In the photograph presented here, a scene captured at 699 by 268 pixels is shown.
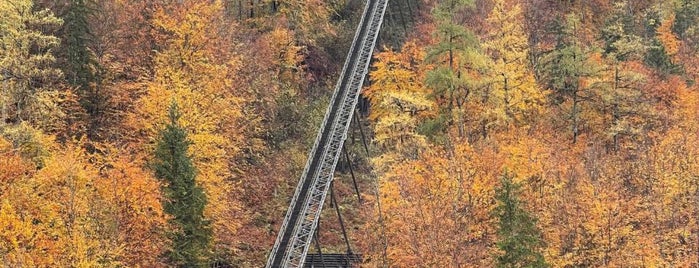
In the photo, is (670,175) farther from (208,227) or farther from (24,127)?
(24,127)

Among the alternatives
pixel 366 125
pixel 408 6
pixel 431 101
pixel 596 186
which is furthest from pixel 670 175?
pixel 408 6

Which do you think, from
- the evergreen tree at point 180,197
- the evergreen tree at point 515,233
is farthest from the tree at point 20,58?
the evergreen tree at point 515,233

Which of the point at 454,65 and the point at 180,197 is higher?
the point at 454,65

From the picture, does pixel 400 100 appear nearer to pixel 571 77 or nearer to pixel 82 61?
pixel 571 77

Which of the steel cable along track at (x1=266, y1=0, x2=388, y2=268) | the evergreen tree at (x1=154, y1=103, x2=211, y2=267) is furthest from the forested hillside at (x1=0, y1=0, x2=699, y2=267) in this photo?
the steel cable along track at (x1=266, y1=0, x2=388, y2=268)

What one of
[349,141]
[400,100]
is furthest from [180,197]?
[349,141]

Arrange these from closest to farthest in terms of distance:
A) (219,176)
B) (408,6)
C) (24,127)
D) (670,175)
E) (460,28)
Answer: (24,127) → (670,175) → (219,176) → (460,28) → (408,6)

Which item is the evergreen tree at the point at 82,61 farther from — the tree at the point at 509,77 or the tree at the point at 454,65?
the tree at the point at 509,77
